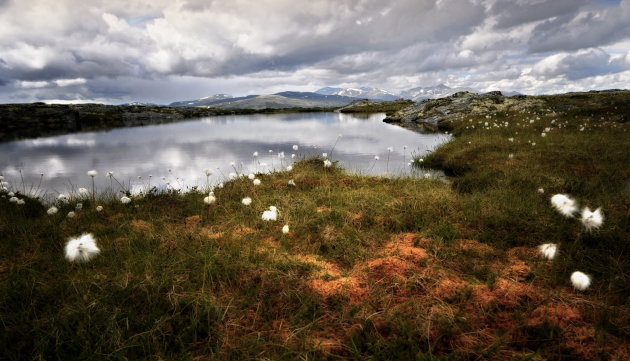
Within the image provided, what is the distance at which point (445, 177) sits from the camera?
1109 centimetres

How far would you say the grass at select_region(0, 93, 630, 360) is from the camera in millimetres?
2736

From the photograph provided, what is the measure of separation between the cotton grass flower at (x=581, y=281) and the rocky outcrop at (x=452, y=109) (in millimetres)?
25699

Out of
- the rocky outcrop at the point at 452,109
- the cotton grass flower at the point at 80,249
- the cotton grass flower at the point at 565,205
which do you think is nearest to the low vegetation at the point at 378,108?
the rocky outcrop at the point at 452,109

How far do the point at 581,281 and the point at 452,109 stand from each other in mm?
35177

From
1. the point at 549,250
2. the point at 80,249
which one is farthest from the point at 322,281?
the point at 549,250

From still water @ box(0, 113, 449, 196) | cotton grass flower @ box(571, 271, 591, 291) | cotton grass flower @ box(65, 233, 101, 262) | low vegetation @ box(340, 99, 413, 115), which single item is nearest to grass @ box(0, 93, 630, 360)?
cotton grass flower @ box(571, 271, 591, 291)

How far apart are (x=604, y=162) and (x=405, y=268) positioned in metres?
10.8

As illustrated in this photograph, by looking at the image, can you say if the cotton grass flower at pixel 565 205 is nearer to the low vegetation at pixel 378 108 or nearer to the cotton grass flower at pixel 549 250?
the cotton grass flower at pixel 549 250

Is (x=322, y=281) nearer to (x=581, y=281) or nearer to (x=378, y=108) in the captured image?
(x=581, y=281)

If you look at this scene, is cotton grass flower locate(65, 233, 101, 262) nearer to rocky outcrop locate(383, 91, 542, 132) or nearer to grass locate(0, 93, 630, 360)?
grass locate(0, 93, 630, 360)

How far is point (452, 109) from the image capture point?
34188mm

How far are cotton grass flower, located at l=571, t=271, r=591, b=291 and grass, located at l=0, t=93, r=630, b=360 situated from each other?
15 cm

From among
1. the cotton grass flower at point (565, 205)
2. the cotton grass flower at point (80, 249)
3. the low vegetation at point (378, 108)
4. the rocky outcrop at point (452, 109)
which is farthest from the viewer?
the low vegetation at point (378, 108)

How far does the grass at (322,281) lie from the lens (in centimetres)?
274
